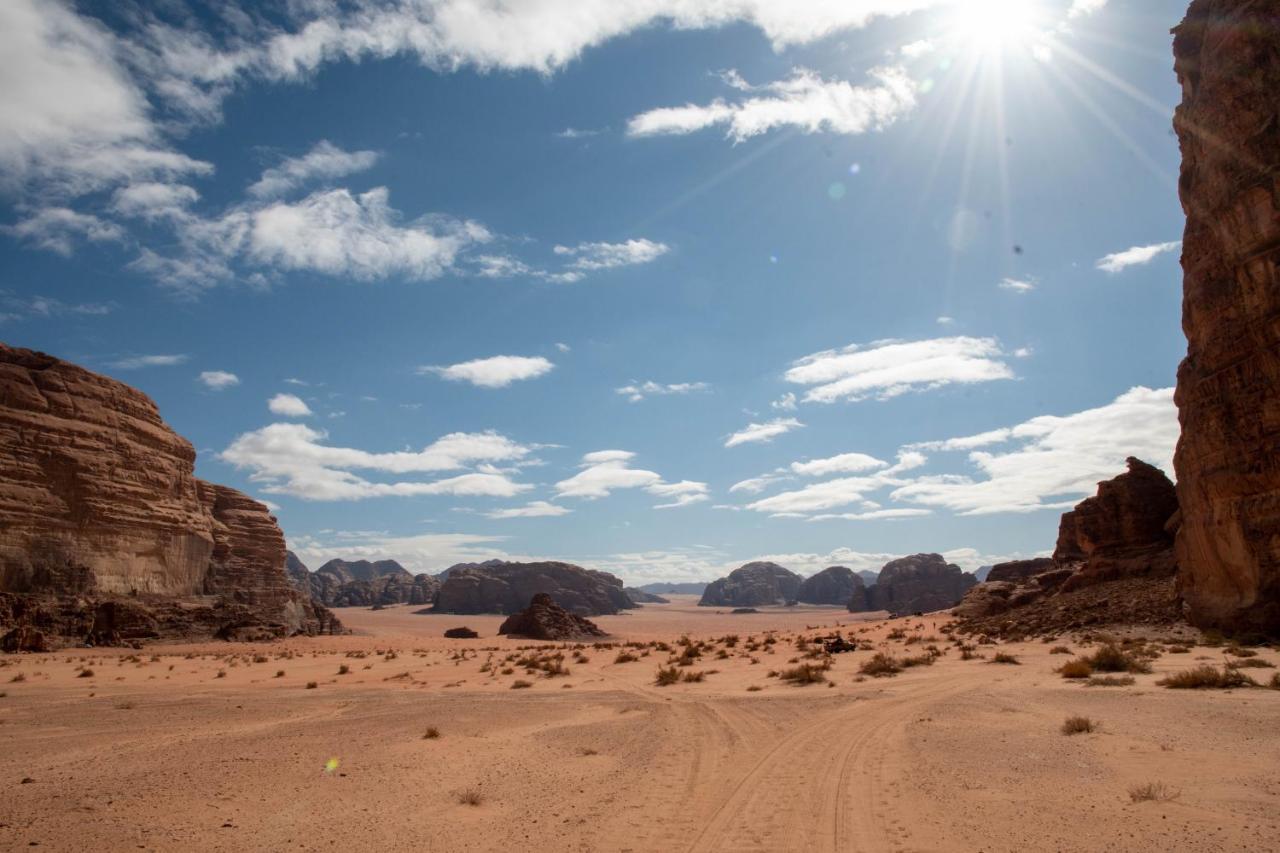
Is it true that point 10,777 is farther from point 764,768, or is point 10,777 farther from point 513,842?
point 764,768

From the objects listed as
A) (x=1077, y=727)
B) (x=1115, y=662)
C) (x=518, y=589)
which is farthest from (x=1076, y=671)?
(x=518, y=589)

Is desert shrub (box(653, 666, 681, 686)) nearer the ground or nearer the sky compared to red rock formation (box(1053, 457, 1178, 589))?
nearer the ground

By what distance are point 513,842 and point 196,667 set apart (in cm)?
2538

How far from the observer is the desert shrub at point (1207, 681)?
12.0 m

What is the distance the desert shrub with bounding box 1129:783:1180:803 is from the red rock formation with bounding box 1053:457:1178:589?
2943 centimetres

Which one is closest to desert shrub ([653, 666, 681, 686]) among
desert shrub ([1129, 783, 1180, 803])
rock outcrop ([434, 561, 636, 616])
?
desert shrub ([1129, 783, 1180, 803])

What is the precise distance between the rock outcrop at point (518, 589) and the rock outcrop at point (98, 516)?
6869 cm

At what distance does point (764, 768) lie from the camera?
27.1 feet

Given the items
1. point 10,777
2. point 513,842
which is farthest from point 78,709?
point 513,842

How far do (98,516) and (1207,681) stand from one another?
48286 mm

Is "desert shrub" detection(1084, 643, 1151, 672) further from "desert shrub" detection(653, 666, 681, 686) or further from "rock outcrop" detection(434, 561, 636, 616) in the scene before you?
"rock outcrop" detection(434, 561, 636, 616)

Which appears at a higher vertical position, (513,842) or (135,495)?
(135,495)

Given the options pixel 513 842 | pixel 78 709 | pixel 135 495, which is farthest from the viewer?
pixel 135 495

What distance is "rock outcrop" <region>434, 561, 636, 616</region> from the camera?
116688mm
